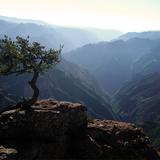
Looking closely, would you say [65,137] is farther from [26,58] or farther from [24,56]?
[24,56]

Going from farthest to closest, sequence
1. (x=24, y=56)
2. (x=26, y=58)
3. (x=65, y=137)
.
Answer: (x=26, y=58) < (x=24, y=56) < (x=65, y=137)

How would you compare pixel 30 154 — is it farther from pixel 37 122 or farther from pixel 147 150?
pixel 147 150

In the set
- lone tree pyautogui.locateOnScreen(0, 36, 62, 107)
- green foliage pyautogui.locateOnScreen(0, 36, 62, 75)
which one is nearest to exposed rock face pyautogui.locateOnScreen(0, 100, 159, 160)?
lone tree pyautogui.locateOnScreen(0, 36, 62, 107)

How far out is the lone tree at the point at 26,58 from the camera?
4919cm

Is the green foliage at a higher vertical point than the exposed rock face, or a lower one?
higher

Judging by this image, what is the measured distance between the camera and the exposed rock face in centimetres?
3947

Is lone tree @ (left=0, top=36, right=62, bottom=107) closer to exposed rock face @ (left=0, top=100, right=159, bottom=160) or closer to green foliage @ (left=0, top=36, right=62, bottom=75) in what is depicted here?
green foliage @ (left=0, top=36, right=62, bottom=75)

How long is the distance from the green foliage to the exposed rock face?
7964 mm

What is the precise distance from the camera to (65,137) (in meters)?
41.6

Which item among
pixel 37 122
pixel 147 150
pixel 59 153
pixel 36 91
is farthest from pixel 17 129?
pixel 147 150

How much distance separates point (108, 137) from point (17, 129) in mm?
11264

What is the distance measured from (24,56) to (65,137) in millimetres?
14054

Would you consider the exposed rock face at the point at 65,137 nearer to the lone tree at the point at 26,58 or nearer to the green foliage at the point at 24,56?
the lone tree at the point at 26,58

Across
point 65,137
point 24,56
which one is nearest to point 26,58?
point 24,56
